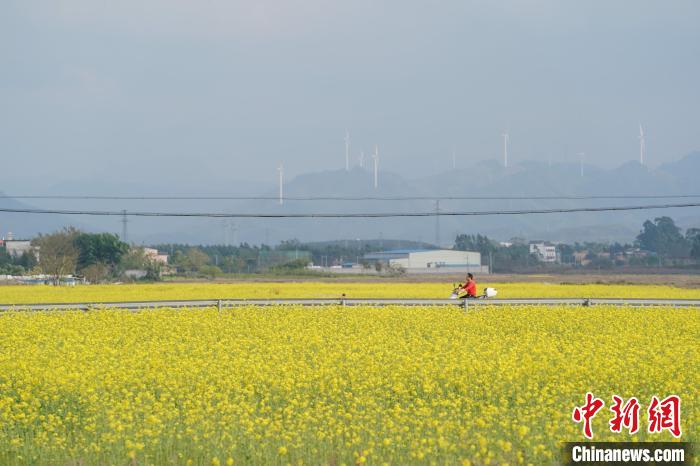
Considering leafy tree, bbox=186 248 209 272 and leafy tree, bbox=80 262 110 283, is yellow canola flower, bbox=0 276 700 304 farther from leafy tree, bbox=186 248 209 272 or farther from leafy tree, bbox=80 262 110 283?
leafy tree, bbox=186 248 209 272

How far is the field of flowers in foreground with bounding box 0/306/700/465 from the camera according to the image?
13383 mm

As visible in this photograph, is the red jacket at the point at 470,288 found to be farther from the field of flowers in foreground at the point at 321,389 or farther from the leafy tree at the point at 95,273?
the leafy tree at the point at 95,273

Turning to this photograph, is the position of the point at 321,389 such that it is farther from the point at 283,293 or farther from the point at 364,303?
the point at 283,293

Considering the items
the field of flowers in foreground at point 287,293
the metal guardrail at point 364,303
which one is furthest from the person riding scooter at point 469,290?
the field of flowers in foreground at point 287,293

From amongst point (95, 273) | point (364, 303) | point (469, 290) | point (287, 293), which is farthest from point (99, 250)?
point (469, 290)

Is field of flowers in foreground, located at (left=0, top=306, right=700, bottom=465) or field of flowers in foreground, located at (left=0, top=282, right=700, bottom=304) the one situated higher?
field of flowers in foreground, located at (left=0, top=282, right=700, bottom=304)

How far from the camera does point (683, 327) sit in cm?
2911

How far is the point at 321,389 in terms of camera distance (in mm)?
17266

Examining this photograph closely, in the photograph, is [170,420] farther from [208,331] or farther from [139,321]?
[139,321]
